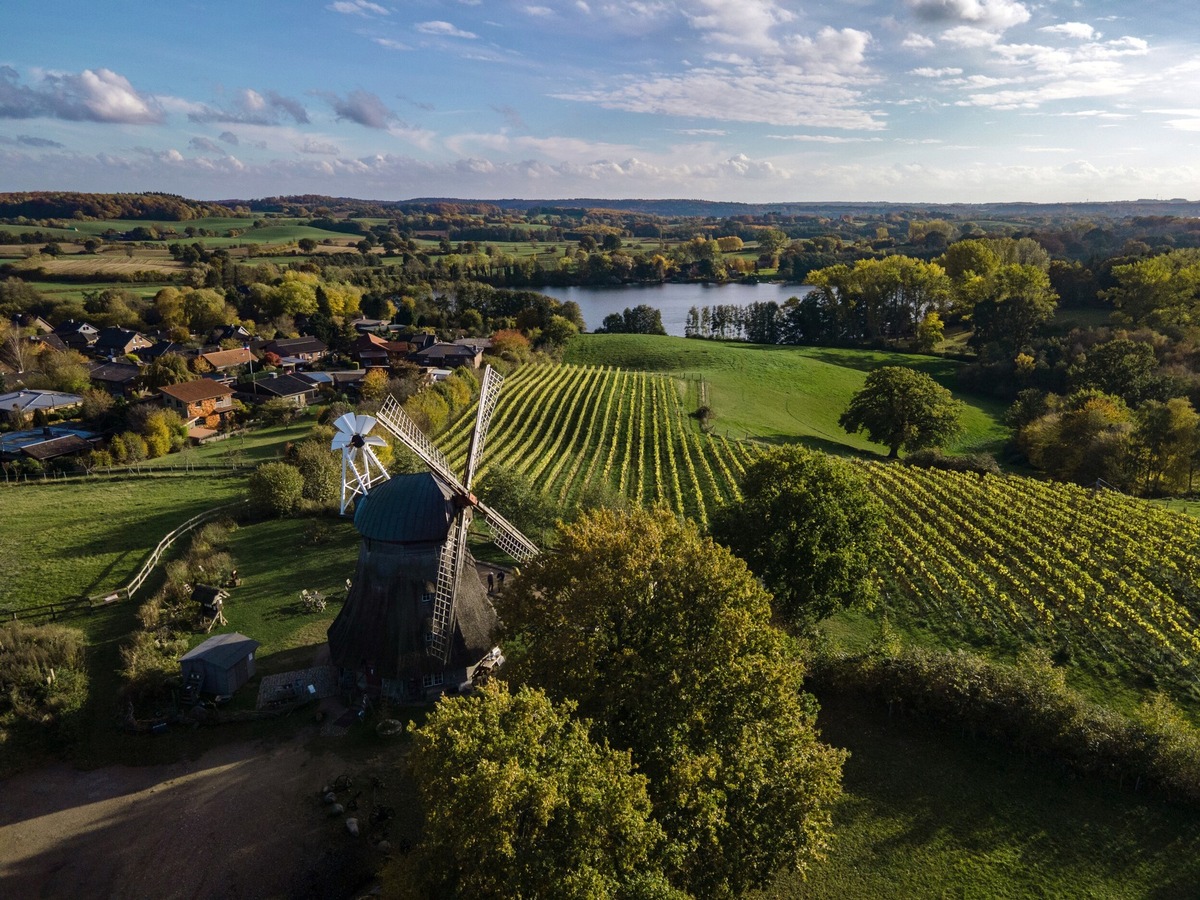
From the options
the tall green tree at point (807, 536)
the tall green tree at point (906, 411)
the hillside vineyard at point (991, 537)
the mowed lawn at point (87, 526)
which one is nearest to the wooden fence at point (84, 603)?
the mowed lawn at point (87, 526)

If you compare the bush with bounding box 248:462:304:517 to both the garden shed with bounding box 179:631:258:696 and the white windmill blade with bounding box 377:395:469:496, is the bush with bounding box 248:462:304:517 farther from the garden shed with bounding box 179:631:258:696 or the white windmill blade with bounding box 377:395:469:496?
the white windmill blade with bounding box 377:395:469:496

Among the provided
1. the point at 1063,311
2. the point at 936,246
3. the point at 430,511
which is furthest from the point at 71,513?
the point at 936,246

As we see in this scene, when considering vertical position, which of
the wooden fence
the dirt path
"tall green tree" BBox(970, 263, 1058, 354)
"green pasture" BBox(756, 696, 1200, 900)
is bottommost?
the dirt path

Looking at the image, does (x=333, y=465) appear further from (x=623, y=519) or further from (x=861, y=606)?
(x=861, y=606)

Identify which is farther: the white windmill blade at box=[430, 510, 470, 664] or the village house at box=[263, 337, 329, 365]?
the village house at box=[263, 337, 329, 365]

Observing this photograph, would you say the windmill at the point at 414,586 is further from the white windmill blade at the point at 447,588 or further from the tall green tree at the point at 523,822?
the tall green tree at the point at 523,822

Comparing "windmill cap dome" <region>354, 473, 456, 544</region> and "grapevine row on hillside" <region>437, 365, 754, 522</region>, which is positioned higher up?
"windmill cap dome" <region>354, 473, 456, 544</region>

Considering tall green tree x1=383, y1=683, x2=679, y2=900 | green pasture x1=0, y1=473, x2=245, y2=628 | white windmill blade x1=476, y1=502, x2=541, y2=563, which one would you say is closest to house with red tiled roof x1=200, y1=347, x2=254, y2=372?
green pasture x1=0, y1=473, x2=245, y2=628
